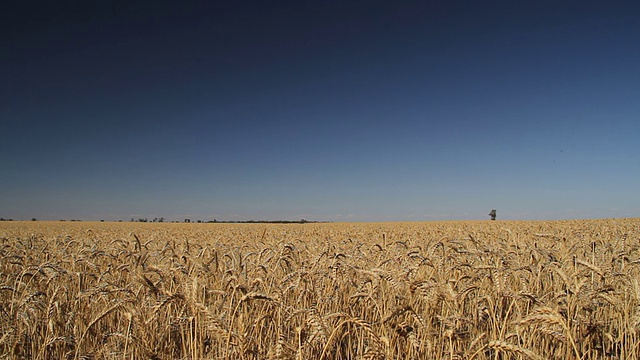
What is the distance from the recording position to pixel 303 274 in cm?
382

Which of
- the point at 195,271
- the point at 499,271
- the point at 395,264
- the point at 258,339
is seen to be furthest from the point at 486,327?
the point at 195,271

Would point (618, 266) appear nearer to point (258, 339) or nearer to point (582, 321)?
point (582, 321)

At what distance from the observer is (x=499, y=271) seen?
3.69m

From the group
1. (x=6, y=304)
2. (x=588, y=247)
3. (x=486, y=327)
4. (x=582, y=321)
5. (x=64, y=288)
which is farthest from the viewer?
(x=588, y=247)

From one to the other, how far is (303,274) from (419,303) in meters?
1.63

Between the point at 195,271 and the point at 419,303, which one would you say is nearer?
the point at 419,303

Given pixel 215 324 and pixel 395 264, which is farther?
pixel 395 264

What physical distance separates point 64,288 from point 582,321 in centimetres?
524

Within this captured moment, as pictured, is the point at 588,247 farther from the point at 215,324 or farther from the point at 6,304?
the point at 6,304

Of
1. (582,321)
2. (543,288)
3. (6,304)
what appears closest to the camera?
(582,321)

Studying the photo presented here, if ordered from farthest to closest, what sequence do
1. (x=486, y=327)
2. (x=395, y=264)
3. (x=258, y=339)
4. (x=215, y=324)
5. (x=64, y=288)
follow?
(x=395, y=264) → (x=64, y=288) → (x=486, y=327) → (x=258, y=339) → (x=215, y=324)

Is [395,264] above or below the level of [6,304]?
above

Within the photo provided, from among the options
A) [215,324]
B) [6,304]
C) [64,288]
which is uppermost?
[215,324]

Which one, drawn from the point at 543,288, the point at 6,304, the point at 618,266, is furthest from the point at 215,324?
the point at 618,266
